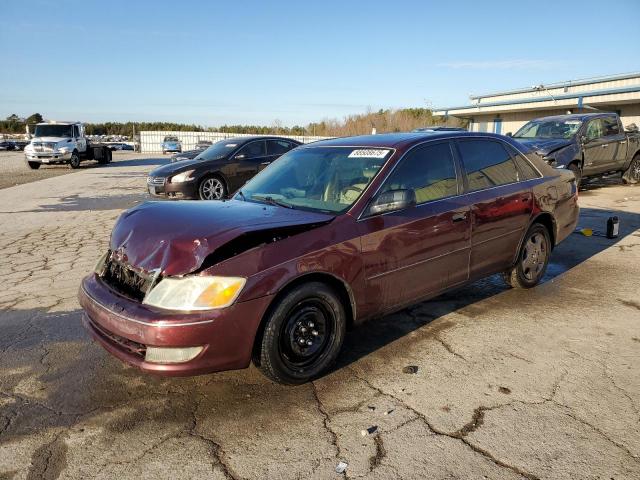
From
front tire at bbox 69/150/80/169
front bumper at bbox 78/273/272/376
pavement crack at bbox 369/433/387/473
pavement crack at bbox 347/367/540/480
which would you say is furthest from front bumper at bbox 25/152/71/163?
pavement crack at bbox 369/433/387/473

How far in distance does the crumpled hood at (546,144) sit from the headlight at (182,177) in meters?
7.22

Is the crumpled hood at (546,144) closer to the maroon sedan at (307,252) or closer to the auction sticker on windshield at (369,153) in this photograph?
the maroon sedan at (307,252)

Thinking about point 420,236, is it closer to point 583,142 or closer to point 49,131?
point 583,142

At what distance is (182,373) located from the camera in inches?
112

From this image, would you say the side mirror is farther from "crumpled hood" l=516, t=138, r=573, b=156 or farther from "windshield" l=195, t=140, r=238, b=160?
"crumpled hood" l=516, t=138, r=573, b=156

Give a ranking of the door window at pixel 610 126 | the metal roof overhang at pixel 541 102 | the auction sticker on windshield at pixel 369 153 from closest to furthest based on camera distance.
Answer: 1. the auction sticker on windshield at pixel 369 153
2. the door window at pixel 610 126
3. the metal roof overhang at pixel 541 102

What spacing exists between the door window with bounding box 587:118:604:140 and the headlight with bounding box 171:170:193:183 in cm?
914

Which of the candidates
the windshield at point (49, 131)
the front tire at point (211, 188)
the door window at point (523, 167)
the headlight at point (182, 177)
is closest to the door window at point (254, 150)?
the front tire at point (211, 188)

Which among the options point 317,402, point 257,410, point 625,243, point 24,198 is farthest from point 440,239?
point 24,198

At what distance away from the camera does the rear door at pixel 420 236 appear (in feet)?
11.6

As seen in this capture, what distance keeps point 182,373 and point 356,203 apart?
5.41ft

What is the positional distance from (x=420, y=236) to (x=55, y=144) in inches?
926

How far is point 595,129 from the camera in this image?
38.5ft

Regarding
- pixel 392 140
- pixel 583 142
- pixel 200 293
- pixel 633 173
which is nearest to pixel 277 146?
pixel 583 142
